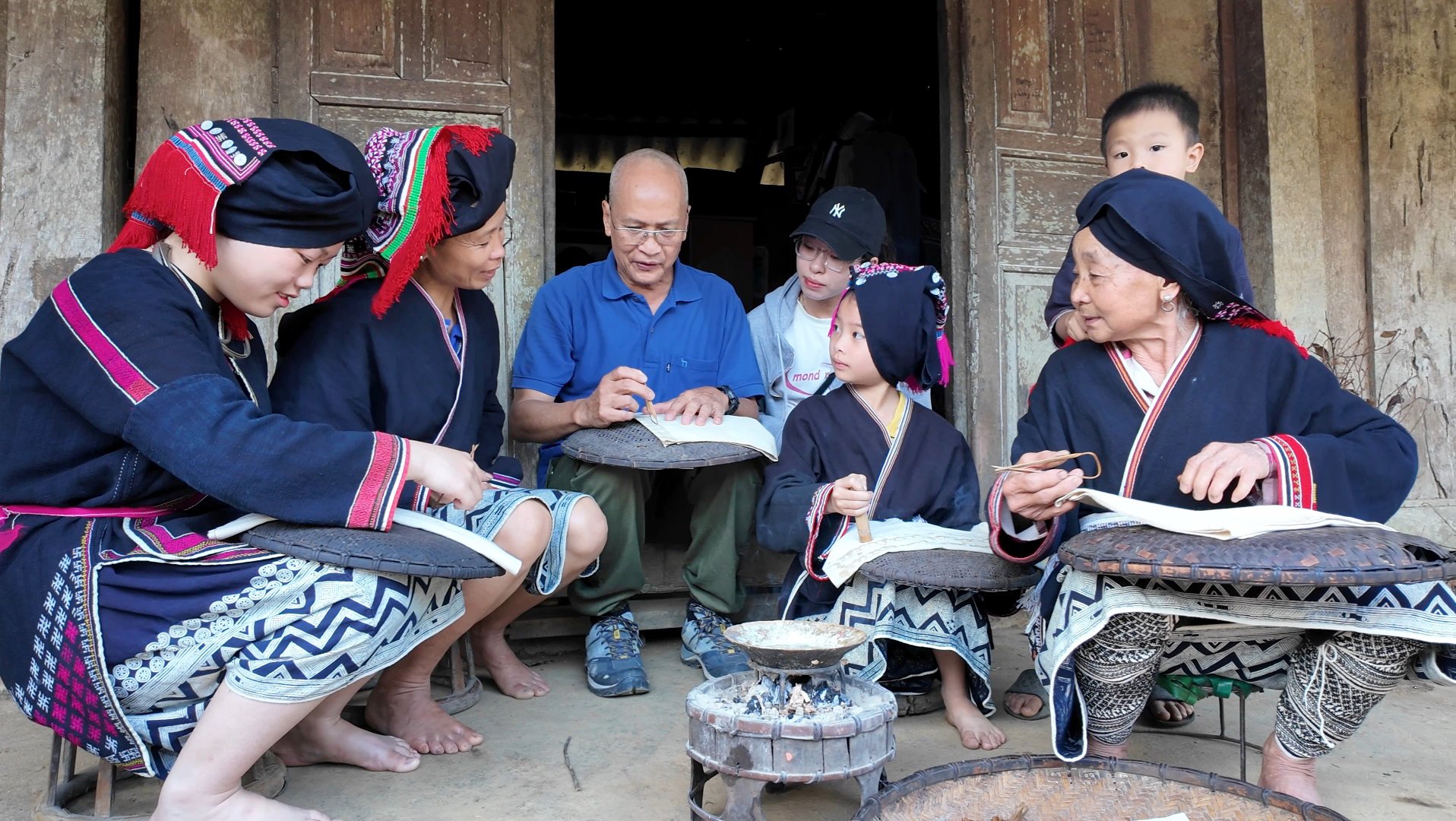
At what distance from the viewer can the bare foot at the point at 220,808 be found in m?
1.97

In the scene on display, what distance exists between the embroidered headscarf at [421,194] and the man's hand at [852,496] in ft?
3.55

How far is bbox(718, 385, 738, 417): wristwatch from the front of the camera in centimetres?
363

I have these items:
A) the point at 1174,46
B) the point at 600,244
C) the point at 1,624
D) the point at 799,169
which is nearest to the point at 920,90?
the point at 799,169

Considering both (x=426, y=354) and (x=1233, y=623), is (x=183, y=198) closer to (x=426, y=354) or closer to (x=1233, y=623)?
(x=426, y=354)

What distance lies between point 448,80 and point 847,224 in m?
1.42

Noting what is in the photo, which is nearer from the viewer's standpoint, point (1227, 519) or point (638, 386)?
point (1227, 519)

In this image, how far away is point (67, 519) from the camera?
6.84 ft

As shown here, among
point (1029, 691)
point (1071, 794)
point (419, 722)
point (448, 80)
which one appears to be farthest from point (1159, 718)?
point (448, 80)

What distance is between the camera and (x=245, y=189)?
6.97 ft

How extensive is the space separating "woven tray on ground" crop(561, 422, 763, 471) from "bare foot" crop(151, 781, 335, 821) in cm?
126

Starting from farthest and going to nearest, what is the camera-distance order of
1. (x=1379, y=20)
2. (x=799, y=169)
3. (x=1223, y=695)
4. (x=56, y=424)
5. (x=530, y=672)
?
(x=799, y=169)
(x=1379, y=20)
(x=530, y=672)
(x=1223, y=695)
(x=56, y=424)

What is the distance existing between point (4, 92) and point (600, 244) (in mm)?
4804

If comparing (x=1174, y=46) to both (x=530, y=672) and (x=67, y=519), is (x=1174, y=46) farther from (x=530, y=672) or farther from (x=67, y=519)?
(x=67, y=519)

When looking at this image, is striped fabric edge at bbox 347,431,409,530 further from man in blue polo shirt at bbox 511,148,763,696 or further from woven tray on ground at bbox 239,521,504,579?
man in blue polo shirt at bbox 511,148,763,696
